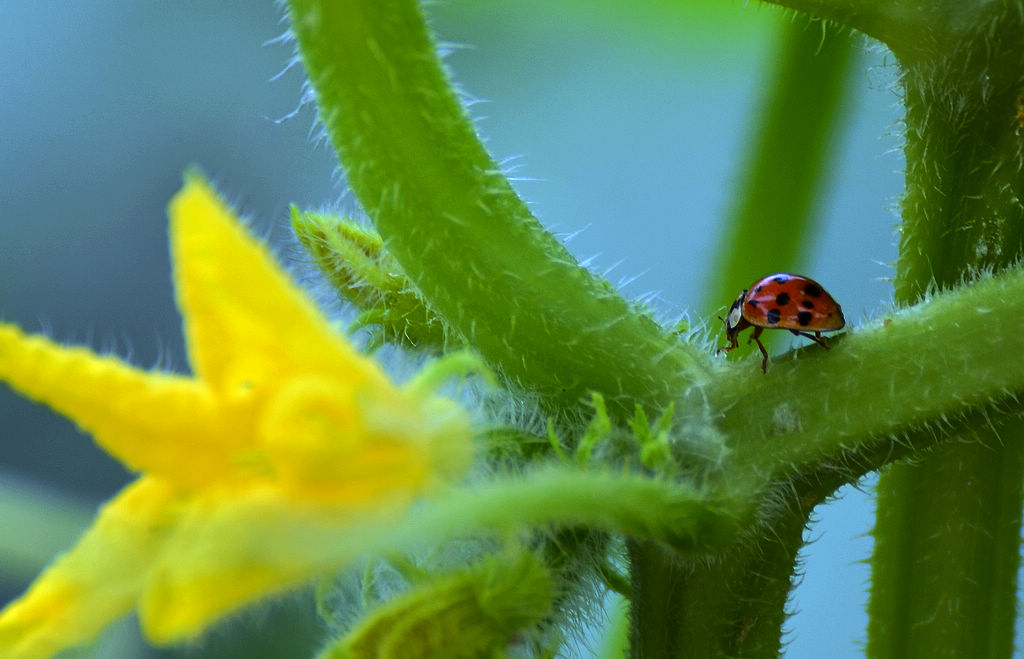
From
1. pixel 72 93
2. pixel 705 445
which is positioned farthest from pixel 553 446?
pixel 72 93

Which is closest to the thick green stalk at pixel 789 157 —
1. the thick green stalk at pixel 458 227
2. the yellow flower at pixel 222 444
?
the thick green stalk at pixel 458 227

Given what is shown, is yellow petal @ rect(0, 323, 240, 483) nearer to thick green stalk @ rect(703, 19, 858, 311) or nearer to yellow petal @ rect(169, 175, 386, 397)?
yellow petal @ rect(169, 175, 386, 397)

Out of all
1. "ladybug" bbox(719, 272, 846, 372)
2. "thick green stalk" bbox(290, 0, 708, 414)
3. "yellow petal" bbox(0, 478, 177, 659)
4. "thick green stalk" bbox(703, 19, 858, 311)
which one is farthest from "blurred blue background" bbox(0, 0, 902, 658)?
"yellow petal" bbox(0, 478, 177, 659)

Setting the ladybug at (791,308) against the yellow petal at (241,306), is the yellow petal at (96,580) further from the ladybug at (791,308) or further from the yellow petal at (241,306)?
the ladybug at (791,308)

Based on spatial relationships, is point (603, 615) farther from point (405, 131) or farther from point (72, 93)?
point (72, 93)

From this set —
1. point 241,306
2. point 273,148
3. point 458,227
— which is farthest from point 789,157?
point 273,148

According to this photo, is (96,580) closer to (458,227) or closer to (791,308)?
(458,227)
